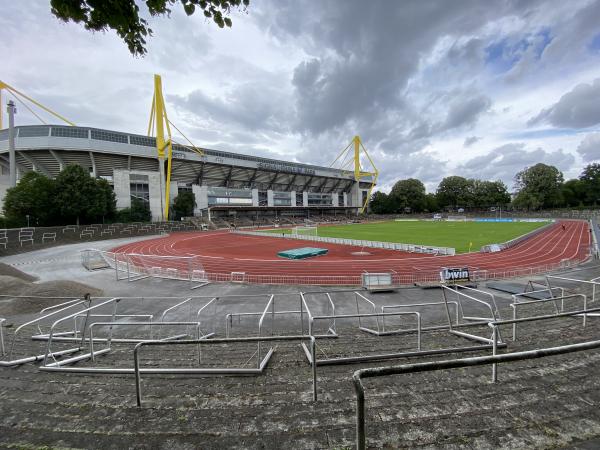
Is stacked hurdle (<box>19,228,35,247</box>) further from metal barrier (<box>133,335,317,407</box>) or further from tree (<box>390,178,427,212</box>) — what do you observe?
tree (<box>390,178,427,212</box>)

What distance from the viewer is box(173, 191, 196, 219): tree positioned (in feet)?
216

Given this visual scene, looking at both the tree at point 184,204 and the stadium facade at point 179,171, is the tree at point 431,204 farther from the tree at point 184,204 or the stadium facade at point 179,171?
the tree at point 184,204

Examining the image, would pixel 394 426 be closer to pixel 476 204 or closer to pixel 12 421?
pixel 12 421

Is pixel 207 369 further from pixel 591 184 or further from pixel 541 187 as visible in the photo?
pixel 591 184

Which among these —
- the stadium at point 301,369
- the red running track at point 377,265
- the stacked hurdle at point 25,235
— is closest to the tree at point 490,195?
the red running track at point 377,265

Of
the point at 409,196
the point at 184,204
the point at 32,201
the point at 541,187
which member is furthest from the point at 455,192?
the point at 32,201

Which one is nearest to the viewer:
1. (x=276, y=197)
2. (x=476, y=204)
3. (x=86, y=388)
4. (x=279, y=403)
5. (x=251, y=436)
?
(x=251, y=436)

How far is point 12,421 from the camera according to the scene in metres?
2.91

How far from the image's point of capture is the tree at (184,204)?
6588 cm

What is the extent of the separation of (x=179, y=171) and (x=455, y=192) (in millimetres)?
108439

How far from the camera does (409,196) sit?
4363 inches

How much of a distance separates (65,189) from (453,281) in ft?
190

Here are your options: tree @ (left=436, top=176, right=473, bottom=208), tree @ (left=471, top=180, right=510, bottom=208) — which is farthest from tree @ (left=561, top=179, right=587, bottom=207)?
tree @ (left=436, top=176, right=473, bottom=208)

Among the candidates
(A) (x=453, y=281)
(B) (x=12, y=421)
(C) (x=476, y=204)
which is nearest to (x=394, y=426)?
(B) (x=12, y=421)
